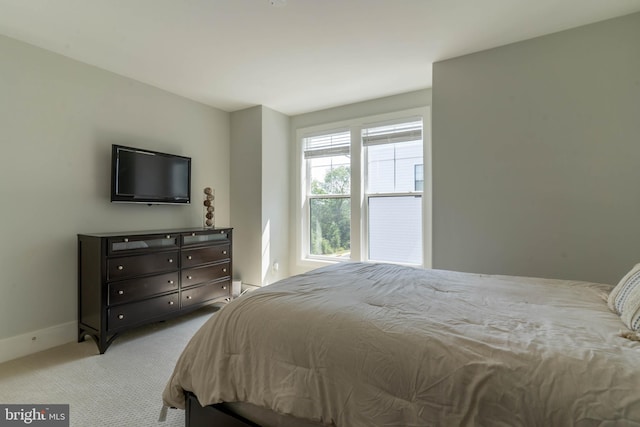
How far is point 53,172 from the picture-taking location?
2600 millimetres

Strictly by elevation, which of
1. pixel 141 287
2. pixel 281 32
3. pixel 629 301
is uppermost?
pixel 281 32

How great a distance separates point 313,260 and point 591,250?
2.96 metres

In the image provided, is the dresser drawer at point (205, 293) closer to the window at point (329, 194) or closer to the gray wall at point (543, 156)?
the window at point (329, 194)

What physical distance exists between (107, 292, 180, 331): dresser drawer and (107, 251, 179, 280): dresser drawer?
264mm

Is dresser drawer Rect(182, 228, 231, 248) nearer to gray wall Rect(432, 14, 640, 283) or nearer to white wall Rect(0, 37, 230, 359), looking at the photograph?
white wall Rect(0, 37, 230, 359)

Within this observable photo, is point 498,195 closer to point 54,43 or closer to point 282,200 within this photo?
point 282,200

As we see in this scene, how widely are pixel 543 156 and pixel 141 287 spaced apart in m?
3.66

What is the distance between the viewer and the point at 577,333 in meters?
1.03

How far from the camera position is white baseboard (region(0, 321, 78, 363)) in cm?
232

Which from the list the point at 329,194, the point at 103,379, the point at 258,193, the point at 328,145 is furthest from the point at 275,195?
the point at 103,379

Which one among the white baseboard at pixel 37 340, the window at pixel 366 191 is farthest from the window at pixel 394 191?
the white baseboard at pixel 37 340

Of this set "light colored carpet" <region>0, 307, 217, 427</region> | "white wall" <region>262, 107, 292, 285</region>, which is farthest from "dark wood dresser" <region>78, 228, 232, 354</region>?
"white wall" <region>262, 107, 292, 285</region>

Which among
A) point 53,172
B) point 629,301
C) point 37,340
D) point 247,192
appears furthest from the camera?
point 247,192

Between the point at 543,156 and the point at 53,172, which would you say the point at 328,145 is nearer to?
the point at 543,156
